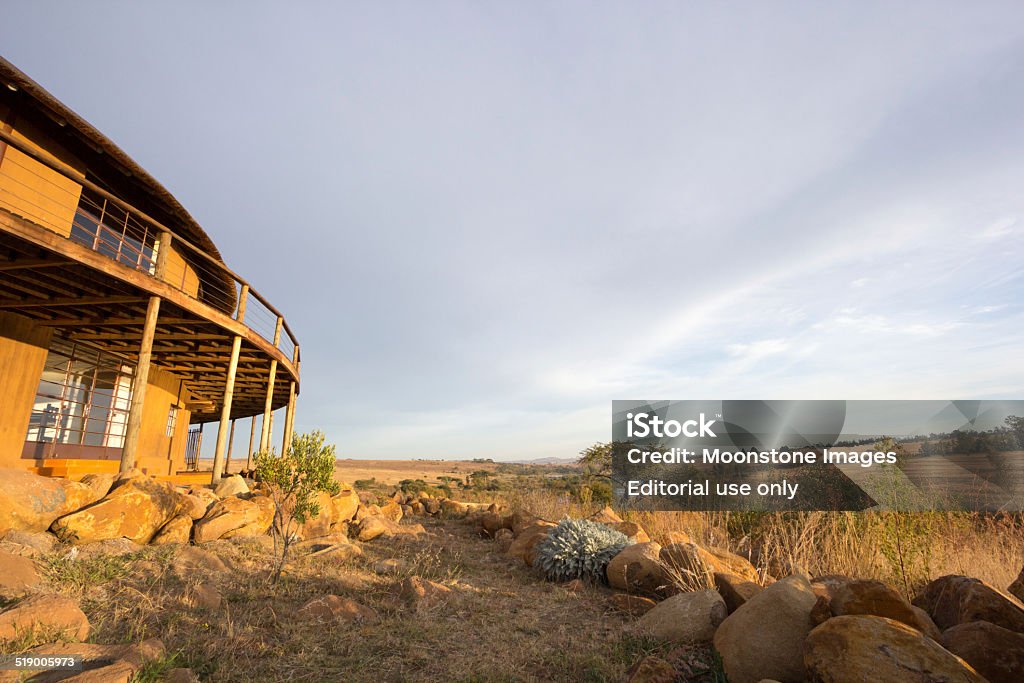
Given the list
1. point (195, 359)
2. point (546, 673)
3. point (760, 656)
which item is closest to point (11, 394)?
point (195, 359)

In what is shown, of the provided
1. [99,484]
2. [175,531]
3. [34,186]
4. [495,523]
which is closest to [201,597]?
[175,531]

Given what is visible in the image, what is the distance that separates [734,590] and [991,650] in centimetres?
232

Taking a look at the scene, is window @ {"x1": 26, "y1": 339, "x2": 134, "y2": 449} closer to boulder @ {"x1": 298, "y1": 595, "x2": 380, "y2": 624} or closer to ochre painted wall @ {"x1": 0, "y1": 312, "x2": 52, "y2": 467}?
ochre painted wall @ {"x1": 0, "y1": 312, "x2": 52, "y2": 467}

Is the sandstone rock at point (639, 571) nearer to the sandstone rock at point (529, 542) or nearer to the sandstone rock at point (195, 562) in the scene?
the sandstone rock at point (529, 542)

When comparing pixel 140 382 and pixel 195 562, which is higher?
pixel 140 382

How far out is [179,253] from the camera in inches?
616

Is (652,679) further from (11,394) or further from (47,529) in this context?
(11,394)

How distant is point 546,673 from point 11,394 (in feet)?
45.9

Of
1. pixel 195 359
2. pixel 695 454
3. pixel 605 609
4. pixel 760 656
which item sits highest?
pixel 195 359

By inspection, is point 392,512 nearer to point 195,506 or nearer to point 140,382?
point 195,506

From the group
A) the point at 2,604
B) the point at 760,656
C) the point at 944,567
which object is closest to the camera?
the point at 760,656

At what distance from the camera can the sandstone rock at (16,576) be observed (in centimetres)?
505

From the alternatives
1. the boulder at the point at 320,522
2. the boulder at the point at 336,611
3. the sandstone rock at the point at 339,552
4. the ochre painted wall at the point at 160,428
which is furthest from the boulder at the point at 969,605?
the ochre painted wall at the point at 160,428

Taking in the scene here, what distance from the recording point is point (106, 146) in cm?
1133
